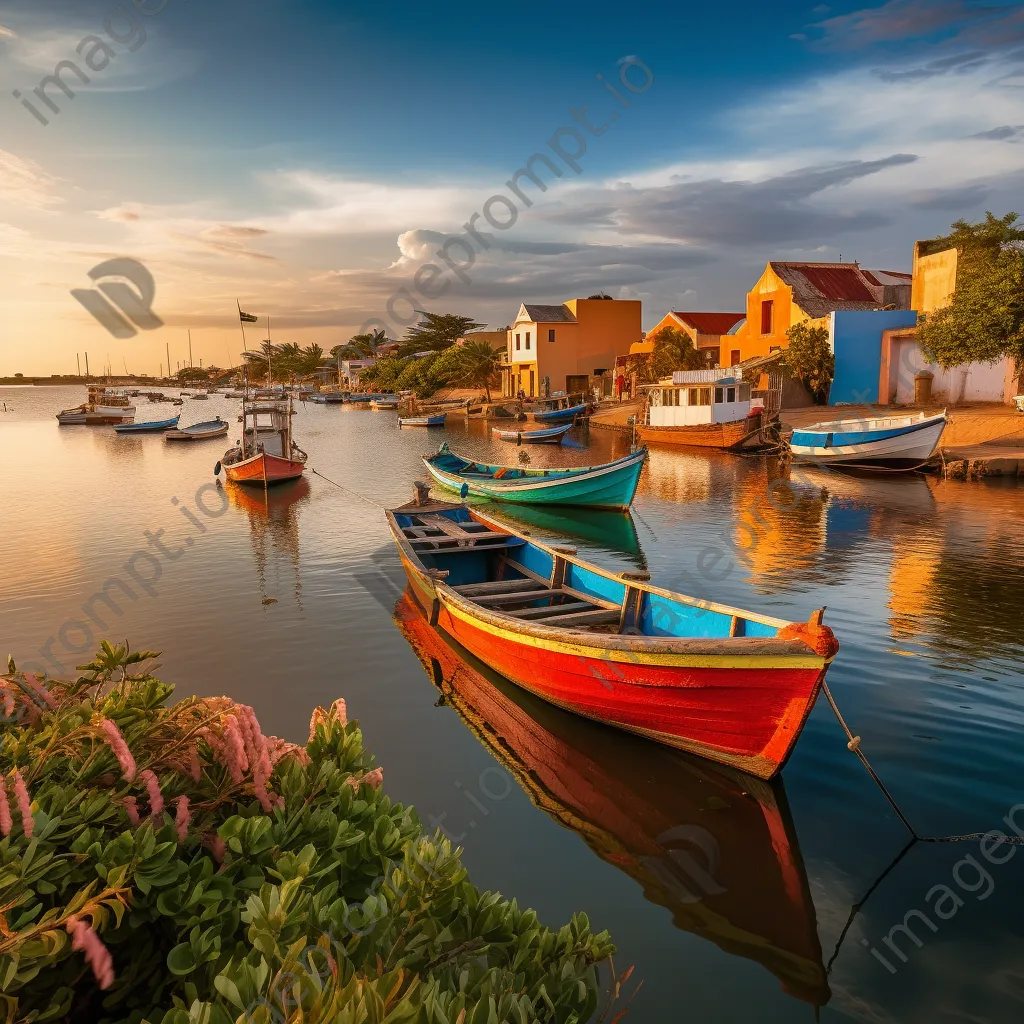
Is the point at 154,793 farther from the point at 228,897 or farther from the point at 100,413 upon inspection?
the point at 100,413

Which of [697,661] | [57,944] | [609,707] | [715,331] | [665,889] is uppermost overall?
[715,331]

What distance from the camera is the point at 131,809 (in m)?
2.61

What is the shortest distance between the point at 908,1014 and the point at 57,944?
5.43 meters

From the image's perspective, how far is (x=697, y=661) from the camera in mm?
7211

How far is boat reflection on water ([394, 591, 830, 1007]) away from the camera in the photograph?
19.1ft

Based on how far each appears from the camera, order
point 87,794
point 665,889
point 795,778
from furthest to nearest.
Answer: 1. point 795,778
2. point 665,889
3. point 87,794

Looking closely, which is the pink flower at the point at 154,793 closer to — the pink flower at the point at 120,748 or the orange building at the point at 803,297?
the pink flower at the point at 120,748

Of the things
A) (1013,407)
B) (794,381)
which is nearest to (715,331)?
(794,381)

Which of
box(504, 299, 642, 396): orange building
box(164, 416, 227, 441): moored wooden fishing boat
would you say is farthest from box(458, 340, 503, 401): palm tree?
box(164, 416, 227, 441): moored wooden fishing boat

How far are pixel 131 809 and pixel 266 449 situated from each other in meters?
28.6

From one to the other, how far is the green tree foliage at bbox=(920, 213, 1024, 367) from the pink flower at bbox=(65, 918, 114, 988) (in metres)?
33.5

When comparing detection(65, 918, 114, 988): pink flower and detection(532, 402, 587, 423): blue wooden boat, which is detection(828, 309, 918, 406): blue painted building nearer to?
detection(532, 402, 587, 423): blue wooden boat

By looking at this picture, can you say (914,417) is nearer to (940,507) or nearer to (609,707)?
(940,507)

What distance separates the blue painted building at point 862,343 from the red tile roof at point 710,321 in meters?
14.9
